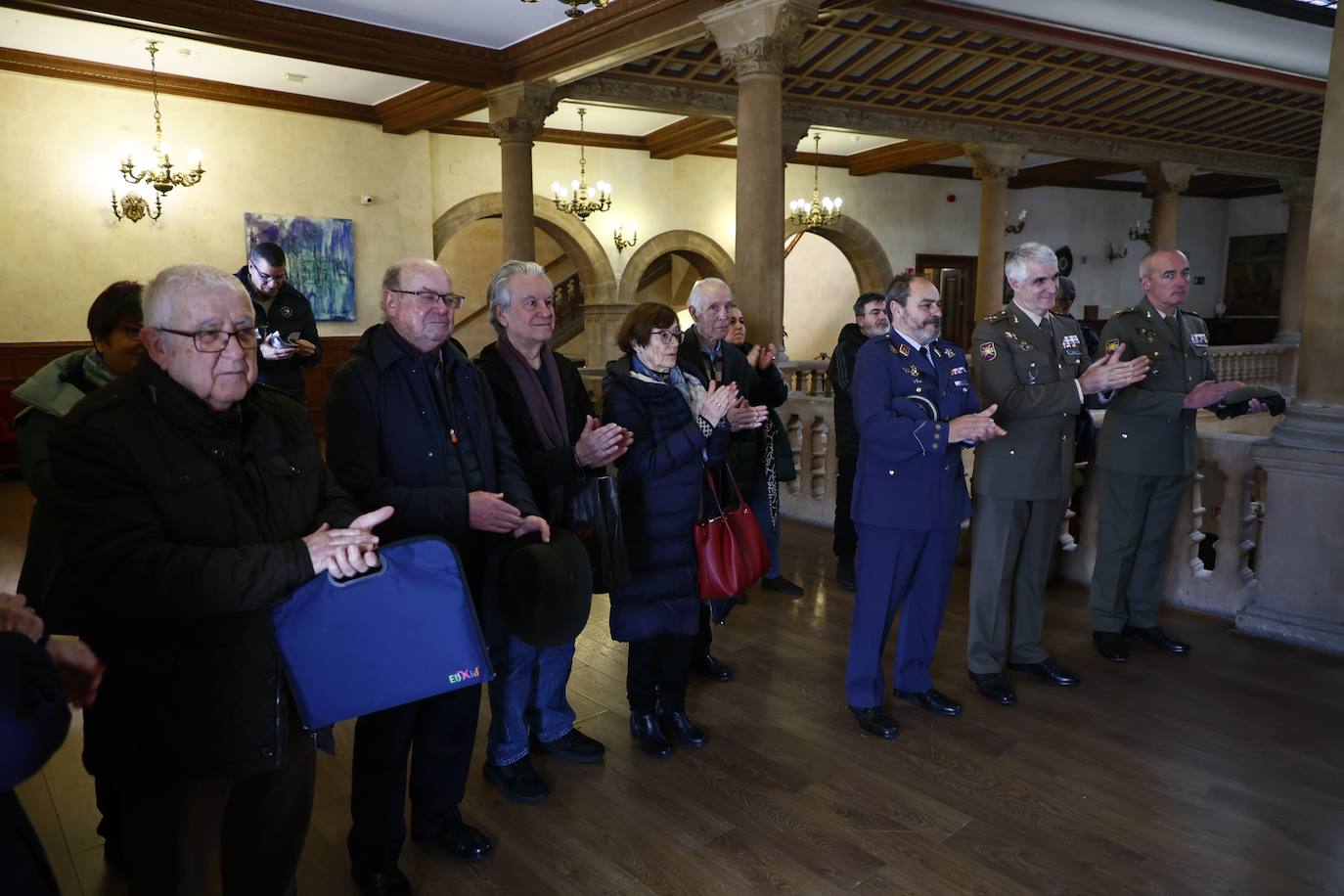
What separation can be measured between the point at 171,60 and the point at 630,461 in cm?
914

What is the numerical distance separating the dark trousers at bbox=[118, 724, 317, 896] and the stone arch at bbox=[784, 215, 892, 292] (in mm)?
14413

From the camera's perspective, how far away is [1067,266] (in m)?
18.4

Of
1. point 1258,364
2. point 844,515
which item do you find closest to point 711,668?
point 844,515

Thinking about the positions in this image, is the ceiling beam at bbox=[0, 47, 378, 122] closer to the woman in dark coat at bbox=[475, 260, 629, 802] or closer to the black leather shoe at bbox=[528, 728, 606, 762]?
the woman in dark coat at bbox=[475, 260, 629, 802]

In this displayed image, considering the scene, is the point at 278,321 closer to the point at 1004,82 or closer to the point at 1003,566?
the point at 1003,566

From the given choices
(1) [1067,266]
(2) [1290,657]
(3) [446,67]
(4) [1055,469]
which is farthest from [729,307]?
(1) [1067,266]

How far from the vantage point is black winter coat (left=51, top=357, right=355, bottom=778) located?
5.23 feet

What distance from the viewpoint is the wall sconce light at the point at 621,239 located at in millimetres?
13586

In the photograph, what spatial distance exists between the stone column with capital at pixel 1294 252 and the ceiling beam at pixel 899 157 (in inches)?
242

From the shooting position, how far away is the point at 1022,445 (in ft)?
10.8

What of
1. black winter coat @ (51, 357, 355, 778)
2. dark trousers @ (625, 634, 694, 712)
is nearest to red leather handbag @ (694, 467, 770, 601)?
dark trousers @ (625, 634, 694, 712)

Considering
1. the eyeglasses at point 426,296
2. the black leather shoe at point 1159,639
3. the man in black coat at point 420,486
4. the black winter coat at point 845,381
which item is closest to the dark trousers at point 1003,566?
the black leather shoe at point 1159,639

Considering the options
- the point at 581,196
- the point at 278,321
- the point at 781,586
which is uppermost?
the point at 581,196

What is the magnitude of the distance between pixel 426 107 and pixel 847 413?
7873 mm
